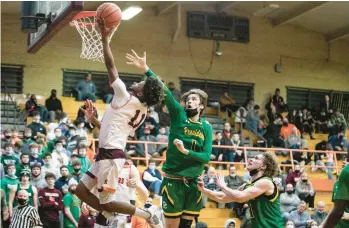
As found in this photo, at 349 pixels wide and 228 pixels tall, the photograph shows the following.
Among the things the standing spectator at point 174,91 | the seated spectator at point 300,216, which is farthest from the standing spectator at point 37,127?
the seated spectator at point 300,216

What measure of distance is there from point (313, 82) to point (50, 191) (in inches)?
679

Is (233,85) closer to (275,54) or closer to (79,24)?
(275,54)

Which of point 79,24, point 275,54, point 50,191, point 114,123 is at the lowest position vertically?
point 50,191

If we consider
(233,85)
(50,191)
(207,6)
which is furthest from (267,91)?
(50,191)

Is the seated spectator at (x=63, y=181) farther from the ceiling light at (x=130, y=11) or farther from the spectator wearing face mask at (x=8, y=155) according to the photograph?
the ceiling light at (x=130, y=11)

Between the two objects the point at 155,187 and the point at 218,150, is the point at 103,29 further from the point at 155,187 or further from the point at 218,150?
the point at 218,150

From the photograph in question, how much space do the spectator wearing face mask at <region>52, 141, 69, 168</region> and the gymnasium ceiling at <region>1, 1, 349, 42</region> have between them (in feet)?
28.2

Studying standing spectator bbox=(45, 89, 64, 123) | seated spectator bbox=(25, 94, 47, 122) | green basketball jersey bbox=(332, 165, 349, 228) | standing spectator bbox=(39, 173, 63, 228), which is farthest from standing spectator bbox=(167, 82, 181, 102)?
green basketball jersey bbox=(332, 165, 349, 228)

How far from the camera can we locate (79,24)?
11070 mm

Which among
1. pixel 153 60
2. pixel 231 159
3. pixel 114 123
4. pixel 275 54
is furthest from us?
pixel 275 54

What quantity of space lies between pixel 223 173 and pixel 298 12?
9776 millimetres

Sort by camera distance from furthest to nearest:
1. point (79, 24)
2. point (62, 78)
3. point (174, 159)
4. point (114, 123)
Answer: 1. point (62, 78)
2. point (79, 24)
3. point (174, 159)
4. point (114, 123)

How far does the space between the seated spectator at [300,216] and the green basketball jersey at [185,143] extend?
833cm

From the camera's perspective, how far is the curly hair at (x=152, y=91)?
324 inches
